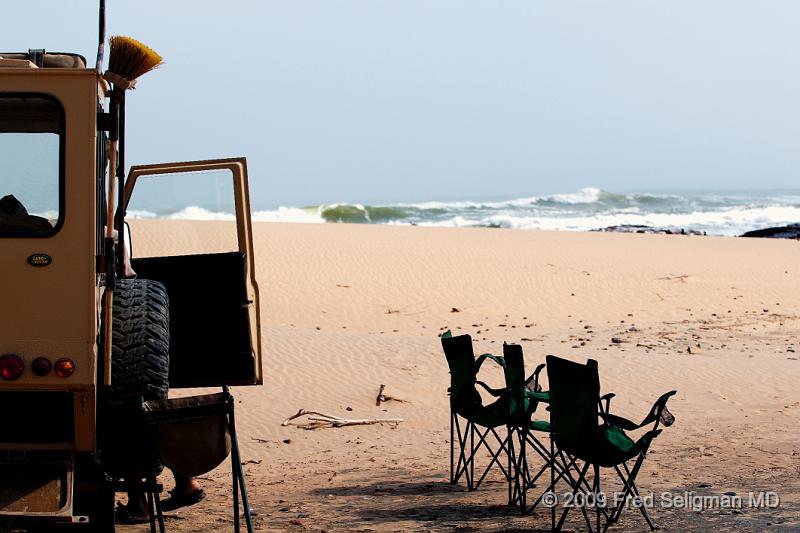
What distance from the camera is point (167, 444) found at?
518 cm

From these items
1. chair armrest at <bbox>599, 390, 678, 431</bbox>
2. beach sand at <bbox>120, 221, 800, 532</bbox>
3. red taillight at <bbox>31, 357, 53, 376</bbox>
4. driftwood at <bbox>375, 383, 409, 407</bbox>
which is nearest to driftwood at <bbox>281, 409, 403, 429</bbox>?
beach sand at <bbox>120, 221, 800, 532</bbox>

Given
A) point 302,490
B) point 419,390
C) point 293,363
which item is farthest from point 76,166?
point 293,363

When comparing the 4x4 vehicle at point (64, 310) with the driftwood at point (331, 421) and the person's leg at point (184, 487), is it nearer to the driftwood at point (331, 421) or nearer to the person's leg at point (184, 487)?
the person's leg at point (184, 487)

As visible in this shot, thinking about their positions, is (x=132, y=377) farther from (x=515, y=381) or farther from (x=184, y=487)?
(x=515, y=381)

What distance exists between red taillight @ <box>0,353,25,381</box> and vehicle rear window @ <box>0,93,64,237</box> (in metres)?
0.56

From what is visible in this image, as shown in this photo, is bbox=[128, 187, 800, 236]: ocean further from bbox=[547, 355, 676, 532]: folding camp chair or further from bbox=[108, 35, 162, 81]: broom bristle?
bbox=[108, 35, 162, 81]: broom bristle

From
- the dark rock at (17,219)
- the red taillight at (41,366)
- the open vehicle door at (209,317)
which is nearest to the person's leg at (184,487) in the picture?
the open vehicle door at (209,317)

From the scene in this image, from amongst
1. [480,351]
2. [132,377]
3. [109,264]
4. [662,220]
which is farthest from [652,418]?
[662,220]

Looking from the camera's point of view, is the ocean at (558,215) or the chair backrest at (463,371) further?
the ocean at (558,215)

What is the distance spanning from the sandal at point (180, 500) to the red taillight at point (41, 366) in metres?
2.18

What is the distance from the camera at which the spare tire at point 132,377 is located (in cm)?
507

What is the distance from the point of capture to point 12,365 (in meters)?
4.65

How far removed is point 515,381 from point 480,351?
308 inches

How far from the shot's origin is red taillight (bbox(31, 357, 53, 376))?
4.64 m
